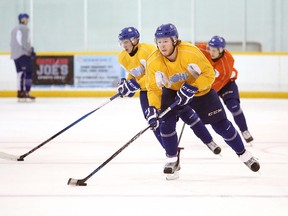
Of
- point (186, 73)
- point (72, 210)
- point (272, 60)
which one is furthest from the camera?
point (272, 60)

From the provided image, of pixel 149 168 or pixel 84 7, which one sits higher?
pixel 84 7

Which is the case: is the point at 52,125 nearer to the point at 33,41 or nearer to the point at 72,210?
the point at 72,210

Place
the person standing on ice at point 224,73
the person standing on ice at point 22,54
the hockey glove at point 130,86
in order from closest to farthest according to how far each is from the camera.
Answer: the hockey glove at point 130,86, the person standing on ice at point 224,73, the person standing on ice at point 22,54

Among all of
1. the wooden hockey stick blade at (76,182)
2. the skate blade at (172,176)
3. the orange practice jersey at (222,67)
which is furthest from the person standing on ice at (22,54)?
the wooden hockey stick blade at (76,182)

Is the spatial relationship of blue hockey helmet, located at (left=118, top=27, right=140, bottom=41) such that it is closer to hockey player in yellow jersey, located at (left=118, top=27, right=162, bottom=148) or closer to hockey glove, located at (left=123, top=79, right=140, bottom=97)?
hockey player in yellow jersey, located at (left=118, top=27, right=162, bottom=148)

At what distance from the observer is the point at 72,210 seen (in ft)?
12.0

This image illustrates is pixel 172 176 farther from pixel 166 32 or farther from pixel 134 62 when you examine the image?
pixel 134 62

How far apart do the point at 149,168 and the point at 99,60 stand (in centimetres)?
955

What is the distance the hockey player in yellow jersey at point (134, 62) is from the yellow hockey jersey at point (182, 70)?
818 millimetres

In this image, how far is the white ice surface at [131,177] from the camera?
12.2 feet

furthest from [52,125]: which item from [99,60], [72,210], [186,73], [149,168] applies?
[99,60]

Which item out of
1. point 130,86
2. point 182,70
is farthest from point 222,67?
point 182,70

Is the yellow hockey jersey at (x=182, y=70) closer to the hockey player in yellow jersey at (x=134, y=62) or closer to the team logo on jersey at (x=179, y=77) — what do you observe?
the team logo on jersey at (x=179, y=77)

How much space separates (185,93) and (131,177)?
2.05 feet
